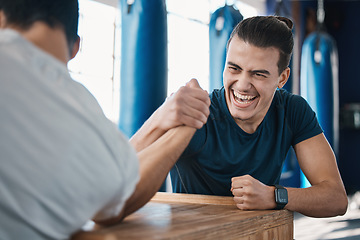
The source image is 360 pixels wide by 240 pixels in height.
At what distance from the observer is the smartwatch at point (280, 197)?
1.36 m

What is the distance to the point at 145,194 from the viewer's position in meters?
0.98

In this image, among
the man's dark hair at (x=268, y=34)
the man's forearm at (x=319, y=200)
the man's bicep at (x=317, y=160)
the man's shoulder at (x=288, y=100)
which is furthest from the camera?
the man's shoulder at (x=288, y=100)

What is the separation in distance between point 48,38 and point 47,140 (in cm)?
22

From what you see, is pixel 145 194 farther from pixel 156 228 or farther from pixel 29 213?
pixel 29 213

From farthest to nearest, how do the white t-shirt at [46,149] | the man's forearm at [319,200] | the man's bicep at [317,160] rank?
Result: the man's bicep at [317,160]
the man's forearm at [319,200]
the white t-shirt at [46,149]

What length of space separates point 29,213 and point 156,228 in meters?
0.29

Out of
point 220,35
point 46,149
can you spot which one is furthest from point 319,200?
point 220,35

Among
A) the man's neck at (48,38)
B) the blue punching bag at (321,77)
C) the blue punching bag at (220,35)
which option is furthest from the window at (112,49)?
the man's neck at (48,38)

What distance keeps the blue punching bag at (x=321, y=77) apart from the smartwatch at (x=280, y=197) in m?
3.87

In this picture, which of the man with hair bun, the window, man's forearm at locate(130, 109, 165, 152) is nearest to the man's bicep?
the man with hair bun

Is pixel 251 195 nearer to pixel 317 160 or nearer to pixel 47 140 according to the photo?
pixel 317 160

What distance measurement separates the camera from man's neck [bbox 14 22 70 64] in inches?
31.2

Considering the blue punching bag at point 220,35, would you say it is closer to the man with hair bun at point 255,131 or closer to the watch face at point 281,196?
the man with hair bun at point 255,131

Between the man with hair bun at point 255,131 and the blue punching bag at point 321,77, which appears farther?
the blue punching bag at point 321,77
